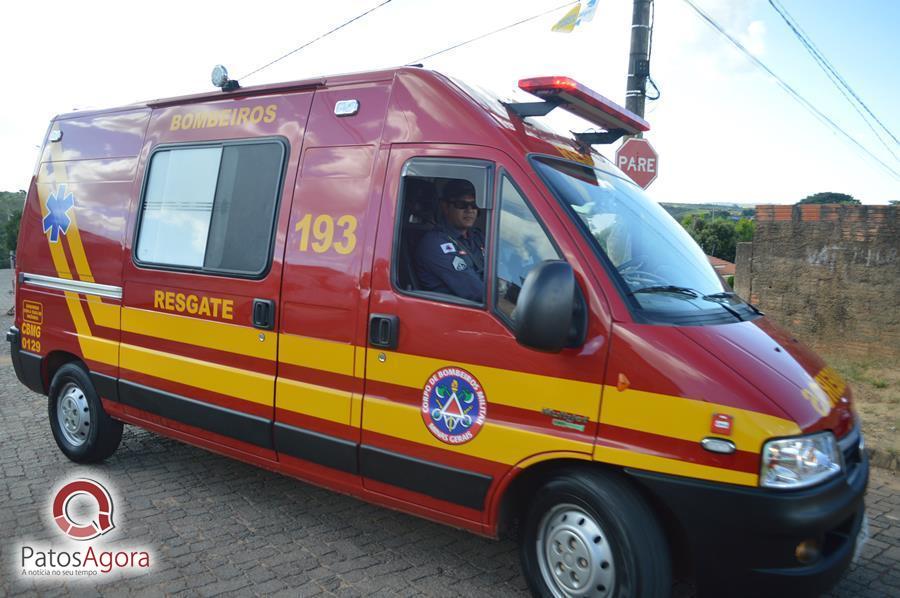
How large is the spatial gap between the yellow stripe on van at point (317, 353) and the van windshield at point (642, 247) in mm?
1382

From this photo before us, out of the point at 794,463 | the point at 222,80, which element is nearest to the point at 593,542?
the point at 794,463

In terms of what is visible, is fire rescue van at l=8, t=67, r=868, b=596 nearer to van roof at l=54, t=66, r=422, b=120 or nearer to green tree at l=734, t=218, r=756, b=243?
van roof at l=54, t=66, r=422, b=120

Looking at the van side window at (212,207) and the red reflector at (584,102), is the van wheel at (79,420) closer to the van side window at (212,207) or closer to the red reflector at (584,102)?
the van side window at (212,207)

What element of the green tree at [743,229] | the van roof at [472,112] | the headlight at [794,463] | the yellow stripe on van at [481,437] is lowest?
the yellow stripe on van at [481,437]

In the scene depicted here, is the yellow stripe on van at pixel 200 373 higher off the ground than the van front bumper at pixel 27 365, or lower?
higher

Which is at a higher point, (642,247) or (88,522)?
(642,247)

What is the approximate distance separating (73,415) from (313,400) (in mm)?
2648

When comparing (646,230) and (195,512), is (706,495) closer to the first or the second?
(646,230)

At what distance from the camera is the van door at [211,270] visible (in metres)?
3.93

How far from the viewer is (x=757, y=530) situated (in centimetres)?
251

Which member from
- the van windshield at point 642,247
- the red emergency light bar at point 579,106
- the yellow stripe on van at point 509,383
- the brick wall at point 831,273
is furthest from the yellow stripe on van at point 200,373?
the brick wall at point 831,273

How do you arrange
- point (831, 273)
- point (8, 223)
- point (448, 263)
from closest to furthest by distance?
point (448, 263)
point (831, 273)
point (8, 223)

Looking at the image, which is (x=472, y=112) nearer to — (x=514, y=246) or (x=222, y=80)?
(x=514, y=246)

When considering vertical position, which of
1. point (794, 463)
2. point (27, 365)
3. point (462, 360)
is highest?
point (462, 360)
